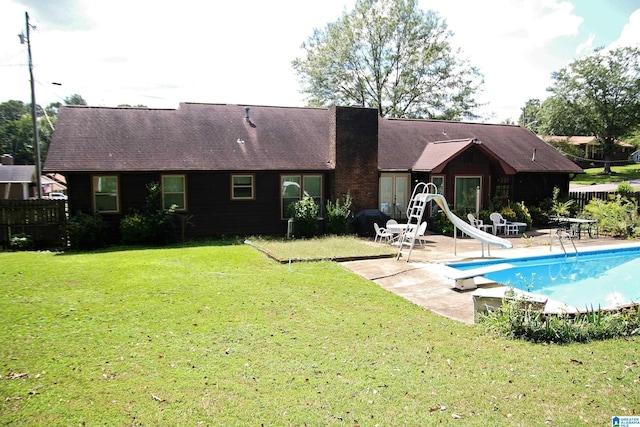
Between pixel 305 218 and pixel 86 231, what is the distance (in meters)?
7.48

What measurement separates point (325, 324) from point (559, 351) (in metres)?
3.48

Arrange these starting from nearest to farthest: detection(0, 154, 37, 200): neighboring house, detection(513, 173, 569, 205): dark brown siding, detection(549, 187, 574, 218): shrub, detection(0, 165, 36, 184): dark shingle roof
Answer: detection(549, 187, 574, 218): shrub → detection(513, 173, 569, 205): dark brown siding → detection(0, 165, 36, 184): dark shingle roof → detection(0, 154, 37, 200): neighboring house

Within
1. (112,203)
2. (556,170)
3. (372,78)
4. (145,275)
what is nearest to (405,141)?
(556,170)

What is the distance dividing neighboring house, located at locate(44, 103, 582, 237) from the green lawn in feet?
95.1

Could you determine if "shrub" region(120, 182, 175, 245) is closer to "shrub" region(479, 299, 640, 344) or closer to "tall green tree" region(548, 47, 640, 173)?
"shrub" region(479, 299, 640, 344)

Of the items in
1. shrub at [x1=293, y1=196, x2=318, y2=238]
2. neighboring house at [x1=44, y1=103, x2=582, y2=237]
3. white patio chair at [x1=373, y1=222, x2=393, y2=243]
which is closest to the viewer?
white patio chair at [x1=373, y1=222, x2=393, y2=243]

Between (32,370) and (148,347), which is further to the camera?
(148,347)

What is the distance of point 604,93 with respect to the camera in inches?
1886

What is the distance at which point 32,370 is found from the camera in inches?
212

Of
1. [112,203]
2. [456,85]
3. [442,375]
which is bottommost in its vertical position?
[442,375]

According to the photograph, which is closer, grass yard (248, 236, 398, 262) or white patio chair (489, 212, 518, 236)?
grass yard (248, 236, 398, 262)

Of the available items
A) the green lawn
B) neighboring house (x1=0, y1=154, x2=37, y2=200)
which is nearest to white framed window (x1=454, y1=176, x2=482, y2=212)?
neighboring house (x1=0, y1=154, x2=37, y2=200)

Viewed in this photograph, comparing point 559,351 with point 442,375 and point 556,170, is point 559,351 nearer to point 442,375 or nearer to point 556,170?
point 442,375

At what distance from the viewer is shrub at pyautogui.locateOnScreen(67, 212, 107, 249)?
14836 millimetres
